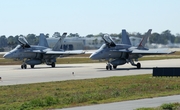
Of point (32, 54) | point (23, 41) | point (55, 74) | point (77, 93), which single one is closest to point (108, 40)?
point (55, 74)

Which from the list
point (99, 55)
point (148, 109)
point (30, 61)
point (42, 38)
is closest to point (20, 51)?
point (30, 61)

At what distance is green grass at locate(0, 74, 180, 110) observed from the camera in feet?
75.4

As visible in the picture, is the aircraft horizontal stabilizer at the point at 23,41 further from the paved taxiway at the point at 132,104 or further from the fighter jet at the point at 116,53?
the paved taxiway at the point at 132,104

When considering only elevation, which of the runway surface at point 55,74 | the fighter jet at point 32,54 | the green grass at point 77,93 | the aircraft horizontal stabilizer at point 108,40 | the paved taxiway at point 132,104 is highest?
the aircraft horizontal stabilizer at point 108,40

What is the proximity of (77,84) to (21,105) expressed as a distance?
39.9 ft

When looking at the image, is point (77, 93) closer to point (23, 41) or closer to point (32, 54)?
point (23, 41)

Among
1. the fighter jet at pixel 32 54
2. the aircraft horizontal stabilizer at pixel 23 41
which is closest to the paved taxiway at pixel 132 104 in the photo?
the fighter jet at pixel 32 54

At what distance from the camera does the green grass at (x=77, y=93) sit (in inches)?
905

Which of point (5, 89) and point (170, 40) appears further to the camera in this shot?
point (170, 40)

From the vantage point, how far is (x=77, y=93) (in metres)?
28.1

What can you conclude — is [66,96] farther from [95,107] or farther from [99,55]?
[99,55]

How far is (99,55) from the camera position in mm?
54562

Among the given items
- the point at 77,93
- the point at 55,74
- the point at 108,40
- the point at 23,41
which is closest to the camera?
the point at 77,93

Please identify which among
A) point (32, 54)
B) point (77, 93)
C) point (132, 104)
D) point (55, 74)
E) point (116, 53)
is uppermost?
point (116, 53)
